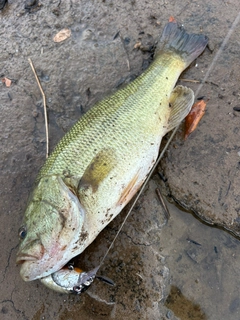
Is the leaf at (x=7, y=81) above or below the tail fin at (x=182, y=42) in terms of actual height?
below

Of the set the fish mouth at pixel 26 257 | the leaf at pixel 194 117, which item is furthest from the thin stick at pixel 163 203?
the fish mouth at pixel 26 257

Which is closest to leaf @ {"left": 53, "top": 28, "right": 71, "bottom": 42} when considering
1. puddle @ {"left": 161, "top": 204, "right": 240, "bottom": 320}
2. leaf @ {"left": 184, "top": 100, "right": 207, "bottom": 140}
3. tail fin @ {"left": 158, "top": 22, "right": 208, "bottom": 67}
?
tail fin @ {"left": 158, "top": 22, "right": 208, "bottom": 67}

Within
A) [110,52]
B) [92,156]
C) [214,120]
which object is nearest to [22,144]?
[92,156]

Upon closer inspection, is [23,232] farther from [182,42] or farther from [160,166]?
[182,42]

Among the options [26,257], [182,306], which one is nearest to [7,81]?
[26,257]

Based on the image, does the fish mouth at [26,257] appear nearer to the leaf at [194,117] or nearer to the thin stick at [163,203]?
the thin stick at [163,203]

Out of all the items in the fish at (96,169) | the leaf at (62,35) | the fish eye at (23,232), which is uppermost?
the leaf at (62,35)

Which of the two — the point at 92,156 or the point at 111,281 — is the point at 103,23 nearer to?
the point at 92,156
